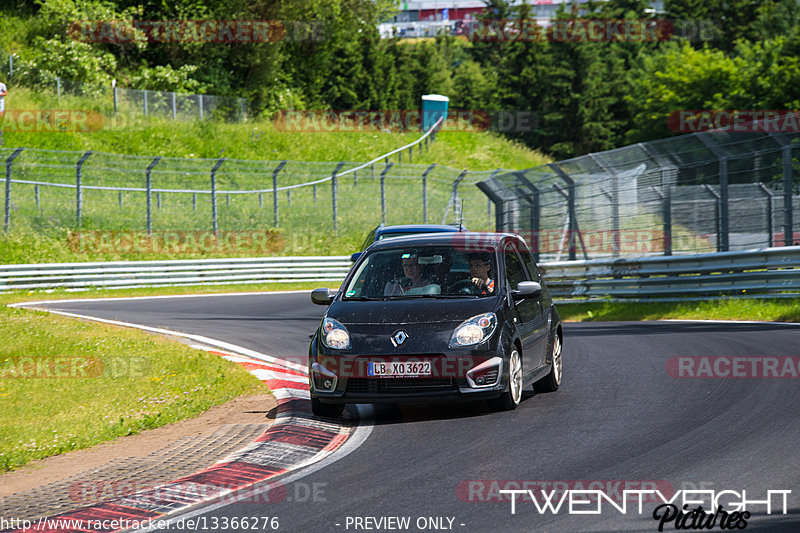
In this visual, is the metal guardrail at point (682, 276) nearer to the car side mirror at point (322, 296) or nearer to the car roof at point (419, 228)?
the car roof at point (419, 228)

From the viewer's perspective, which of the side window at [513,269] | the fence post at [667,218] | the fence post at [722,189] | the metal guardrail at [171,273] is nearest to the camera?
the side window at [513,269]

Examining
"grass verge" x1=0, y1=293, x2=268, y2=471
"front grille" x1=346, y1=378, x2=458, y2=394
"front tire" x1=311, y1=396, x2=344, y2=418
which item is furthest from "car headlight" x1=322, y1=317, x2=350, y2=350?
"grass verge" x1=0, y1=293, x2=268, y2=471

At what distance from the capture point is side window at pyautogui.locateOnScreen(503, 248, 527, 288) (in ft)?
31.3

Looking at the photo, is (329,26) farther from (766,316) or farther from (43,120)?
(766,316)

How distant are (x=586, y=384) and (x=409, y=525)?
5.24 metres

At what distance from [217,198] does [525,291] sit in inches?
1111

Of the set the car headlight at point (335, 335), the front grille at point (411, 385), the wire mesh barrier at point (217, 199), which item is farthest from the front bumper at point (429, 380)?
the wire mesh barrier at point (217, 199)

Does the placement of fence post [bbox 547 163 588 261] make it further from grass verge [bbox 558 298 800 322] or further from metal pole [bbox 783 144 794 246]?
metal pole [bbox 783 144 794 246]

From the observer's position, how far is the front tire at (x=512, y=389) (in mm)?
8719

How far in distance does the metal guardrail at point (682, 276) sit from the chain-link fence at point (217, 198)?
8306 millimetres

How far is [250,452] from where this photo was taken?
7.59 m

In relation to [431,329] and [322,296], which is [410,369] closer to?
[431,329]

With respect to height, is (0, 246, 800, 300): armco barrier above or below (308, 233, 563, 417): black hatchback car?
below

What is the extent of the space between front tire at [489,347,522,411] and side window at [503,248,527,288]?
866 mm
